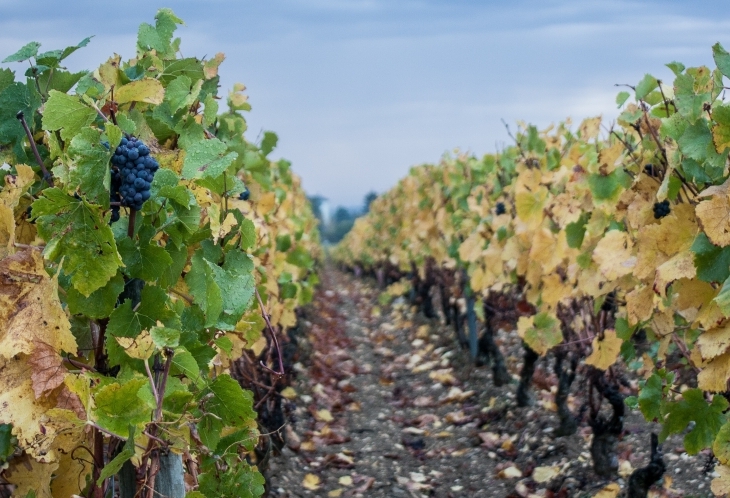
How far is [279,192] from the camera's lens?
6.21 m

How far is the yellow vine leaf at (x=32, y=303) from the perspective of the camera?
1397mm

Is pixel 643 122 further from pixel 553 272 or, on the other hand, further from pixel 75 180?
pixel 75 180

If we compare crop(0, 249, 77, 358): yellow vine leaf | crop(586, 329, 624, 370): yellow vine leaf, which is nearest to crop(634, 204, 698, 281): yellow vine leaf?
crop(586, 329, 624, 370): yellow vine leaf

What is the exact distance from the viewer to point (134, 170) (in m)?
1.48

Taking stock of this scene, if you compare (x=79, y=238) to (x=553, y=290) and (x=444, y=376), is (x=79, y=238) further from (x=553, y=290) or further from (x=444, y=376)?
(x=444, y=376)

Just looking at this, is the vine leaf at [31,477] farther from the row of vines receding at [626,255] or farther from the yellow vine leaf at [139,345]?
the row of vines receding at [626,255]

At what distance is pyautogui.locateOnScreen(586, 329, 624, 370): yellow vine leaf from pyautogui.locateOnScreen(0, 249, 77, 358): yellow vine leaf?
8.95 ft

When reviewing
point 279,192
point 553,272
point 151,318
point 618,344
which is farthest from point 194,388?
point 279,192

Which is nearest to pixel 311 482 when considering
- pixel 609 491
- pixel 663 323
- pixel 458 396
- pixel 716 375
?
pixel 609 491

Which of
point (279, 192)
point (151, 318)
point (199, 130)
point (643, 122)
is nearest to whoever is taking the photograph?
point (151, 318)

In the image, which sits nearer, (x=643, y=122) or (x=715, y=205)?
(x=715, y=205)

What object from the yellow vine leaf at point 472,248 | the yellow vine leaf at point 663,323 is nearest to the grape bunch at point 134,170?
the yellow vine leaf at point 663,323

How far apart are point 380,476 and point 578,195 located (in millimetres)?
2233

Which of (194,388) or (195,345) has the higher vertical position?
→ (195,345)
